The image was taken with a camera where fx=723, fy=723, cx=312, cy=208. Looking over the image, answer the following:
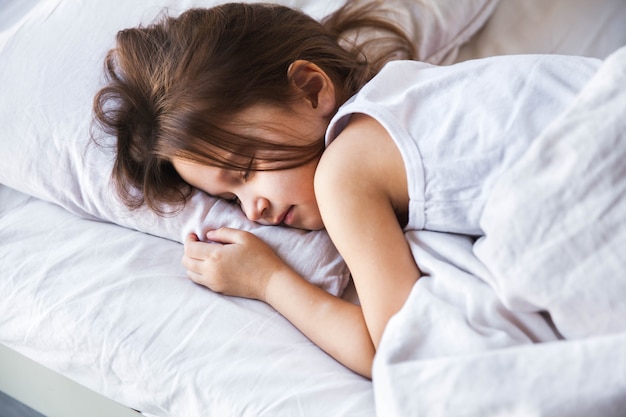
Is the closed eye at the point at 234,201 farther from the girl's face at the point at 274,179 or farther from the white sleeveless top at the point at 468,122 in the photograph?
the white sleeveless top at the point at 468,122

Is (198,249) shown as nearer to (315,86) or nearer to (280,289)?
(280,289)

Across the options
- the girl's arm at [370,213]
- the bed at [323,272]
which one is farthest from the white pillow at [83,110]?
the girl's arm at [370,213]

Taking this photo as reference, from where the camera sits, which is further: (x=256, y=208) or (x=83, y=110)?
(x=83, y=110)

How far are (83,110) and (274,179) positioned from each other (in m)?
0.34

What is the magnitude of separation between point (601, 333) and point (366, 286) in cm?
24

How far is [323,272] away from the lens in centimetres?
89

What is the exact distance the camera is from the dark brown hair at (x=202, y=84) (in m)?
0.87

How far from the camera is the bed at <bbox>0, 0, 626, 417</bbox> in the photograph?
25.5 inches

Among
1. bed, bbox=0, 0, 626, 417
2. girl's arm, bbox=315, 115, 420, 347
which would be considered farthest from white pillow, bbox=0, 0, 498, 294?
girl's arm, bbox=315, 115, 420, 347

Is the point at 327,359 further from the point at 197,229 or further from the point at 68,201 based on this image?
the point at 68,201

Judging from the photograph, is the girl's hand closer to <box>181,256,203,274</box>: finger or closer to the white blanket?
<box>181,256,203,274</box>: finger

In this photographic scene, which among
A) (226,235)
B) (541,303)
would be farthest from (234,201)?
(541,303)

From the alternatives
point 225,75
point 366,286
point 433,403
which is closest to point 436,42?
point 225,75

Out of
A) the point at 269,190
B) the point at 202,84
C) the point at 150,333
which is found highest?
the point at 202,84
